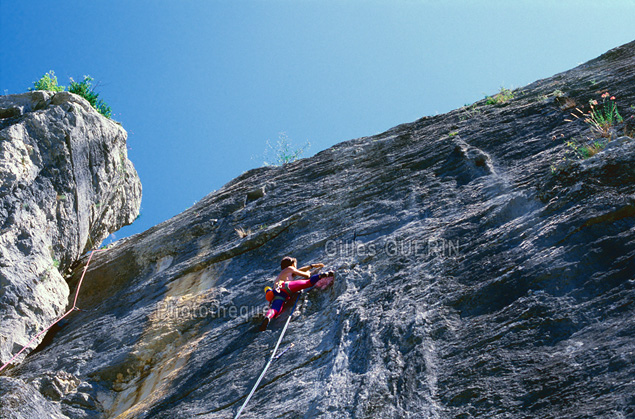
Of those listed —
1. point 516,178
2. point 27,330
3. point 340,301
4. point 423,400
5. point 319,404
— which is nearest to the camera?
point 423,400

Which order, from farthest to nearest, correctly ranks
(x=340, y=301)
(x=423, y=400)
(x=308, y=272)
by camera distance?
(x=308, y=272)
(x=340, y=301)
(x=423, y=400)

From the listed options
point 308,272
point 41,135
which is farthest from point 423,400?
point 41,135

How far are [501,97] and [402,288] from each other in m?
5.26

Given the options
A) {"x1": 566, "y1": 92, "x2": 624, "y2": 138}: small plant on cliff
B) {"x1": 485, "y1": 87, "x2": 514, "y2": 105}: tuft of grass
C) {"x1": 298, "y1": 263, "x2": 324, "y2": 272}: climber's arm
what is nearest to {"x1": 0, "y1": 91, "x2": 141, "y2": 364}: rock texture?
{"x1": 298, "y1": 263, "x2": 324, "y2": 272}: climber's arm

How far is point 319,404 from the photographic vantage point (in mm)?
4785

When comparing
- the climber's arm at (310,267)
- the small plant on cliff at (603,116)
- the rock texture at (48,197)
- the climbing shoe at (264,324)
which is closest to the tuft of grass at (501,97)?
the small plant on cliff at (603,116)

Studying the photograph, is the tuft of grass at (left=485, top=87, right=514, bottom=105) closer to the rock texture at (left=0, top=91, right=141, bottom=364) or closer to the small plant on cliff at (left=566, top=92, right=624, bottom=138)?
the small plant on cliff at (left=566, top=92, right=624, bottom=138)

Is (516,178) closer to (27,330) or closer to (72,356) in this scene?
(72,356)

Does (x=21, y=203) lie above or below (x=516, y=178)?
above

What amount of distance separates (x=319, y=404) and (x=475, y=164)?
426 centimetres

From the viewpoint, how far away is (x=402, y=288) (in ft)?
19.0

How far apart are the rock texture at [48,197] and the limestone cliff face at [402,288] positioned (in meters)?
0.58

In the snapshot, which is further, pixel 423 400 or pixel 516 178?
pixel 516 178

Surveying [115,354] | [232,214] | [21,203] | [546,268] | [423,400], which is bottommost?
[423,400]
